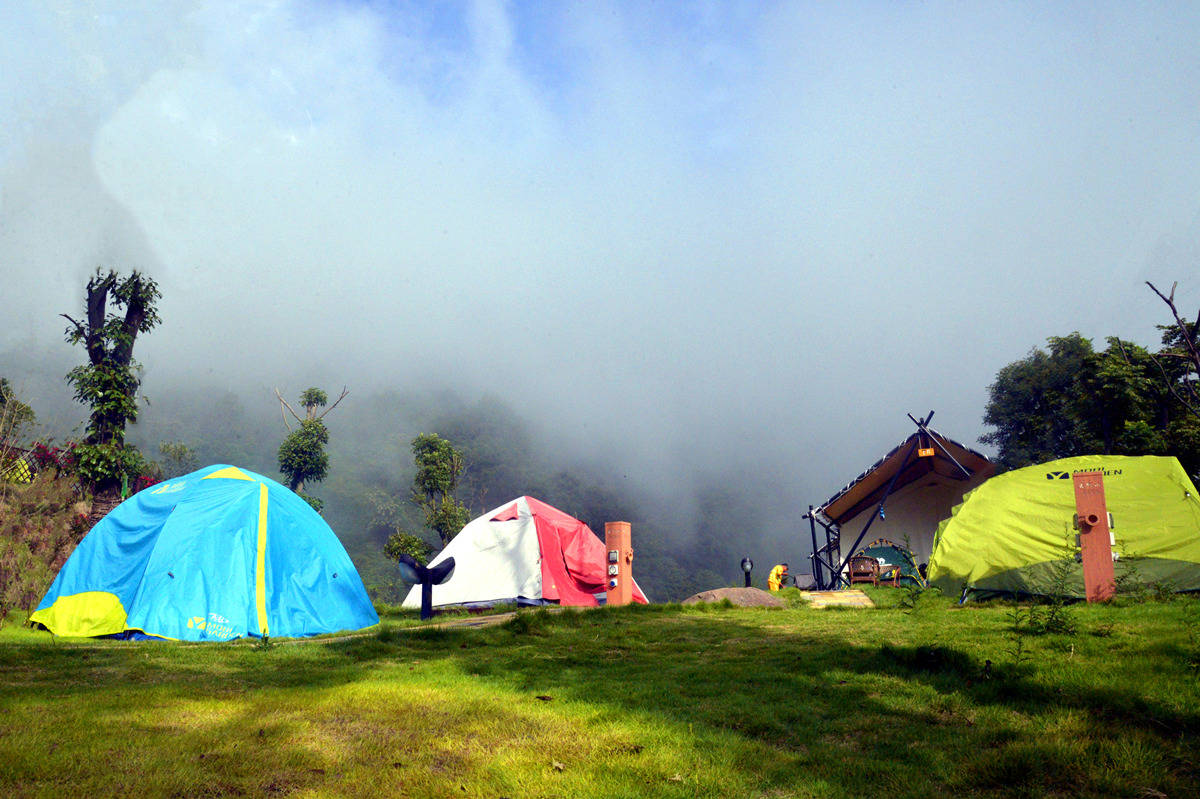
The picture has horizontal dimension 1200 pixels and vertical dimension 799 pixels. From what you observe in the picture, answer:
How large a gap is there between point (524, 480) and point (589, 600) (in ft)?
225

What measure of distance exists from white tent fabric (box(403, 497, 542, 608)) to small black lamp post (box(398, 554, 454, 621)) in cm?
301

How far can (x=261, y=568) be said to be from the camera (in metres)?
9.79

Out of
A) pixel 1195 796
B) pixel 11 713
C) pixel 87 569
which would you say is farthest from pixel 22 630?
pixel 1195 796

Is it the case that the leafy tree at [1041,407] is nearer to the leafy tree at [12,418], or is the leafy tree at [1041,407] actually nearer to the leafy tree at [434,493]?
the leafy tree at [434,493]

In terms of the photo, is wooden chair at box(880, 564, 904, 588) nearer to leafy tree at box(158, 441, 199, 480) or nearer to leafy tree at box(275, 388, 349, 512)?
leafy tree at box(275, 388, 349, 512)

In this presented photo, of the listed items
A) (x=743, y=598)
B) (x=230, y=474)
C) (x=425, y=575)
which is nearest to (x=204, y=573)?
(x=230, y=474)

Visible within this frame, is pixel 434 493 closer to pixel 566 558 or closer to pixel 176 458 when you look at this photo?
pixel 566 558

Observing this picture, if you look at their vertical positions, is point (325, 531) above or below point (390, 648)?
above

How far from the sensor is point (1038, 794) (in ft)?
9.58

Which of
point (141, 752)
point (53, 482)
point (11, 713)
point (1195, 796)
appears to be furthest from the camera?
point (53, 482)

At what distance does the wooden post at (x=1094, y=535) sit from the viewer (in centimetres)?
725

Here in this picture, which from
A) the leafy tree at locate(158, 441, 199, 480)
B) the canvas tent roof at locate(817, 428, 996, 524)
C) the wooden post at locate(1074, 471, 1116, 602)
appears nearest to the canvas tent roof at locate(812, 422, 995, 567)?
the canvas tent roof at locate(817, 428, 996, 524)

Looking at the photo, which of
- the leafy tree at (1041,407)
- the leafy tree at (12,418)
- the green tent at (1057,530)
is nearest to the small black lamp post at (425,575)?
the leafy tree at (12,418)

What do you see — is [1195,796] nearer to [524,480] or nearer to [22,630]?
[22,630]
